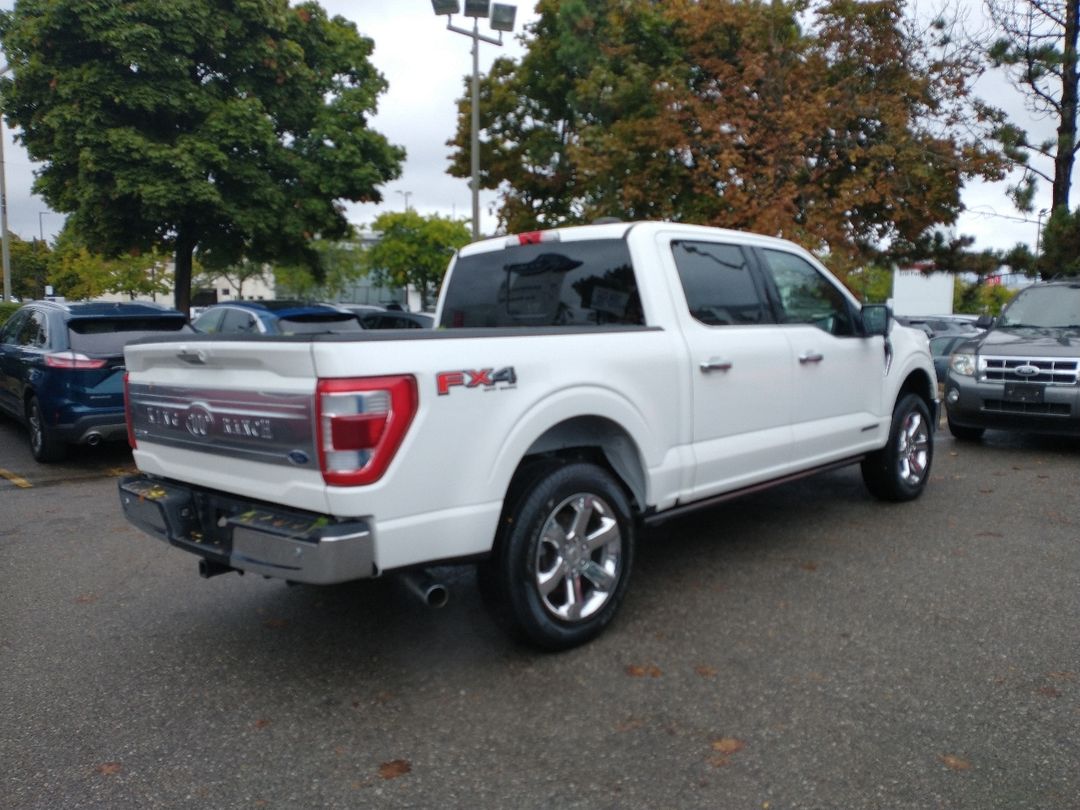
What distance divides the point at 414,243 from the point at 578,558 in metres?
55.3

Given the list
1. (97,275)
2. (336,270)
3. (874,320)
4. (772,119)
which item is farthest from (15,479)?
(336,270)

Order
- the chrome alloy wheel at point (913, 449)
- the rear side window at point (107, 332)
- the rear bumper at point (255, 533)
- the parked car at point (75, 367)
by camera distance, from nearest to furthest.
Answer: the rear bumper at point (255, 533), the chrome alloy wheel at point (913, 449), the parked car at point (75, 367), the rear side window at point (107, 332)

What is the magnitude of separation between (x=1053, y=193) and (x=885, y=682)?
14515mm

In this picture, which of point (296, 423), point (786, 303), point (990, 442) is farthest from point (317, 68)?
point (296, 423)

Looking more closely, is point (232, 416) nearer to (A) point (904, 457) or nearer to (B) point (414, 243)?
(A) point (904, 457)

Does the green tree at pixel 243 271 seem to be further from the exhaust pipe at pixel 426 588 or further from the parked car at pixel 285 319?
the exhaust pipe at pixel 426 588

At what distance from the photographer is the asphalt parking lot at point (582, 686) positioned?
117 inches

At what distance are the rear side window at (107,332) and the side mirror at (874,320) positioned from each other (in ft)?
19.6

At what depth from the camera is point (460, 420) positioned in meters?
3.46

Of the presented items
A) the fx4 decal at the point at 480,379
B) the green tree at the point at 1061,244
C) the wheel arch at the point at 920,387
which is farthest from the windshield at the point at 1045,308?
the fx4 decal at the point at 480,379

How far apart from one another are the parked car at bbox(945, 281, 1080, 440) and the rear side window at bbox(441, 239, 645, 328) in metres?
6.00

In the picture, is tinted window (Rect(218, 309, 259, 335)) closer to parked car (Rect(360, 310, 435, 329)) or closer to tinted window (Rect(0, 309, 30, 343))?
parked car (Rect(360, 310, 435, 329))

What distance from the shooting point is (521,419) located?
3.70 m

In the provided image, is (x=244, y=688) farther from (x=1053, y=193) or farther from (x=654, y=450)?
(x=1053, y=193)
